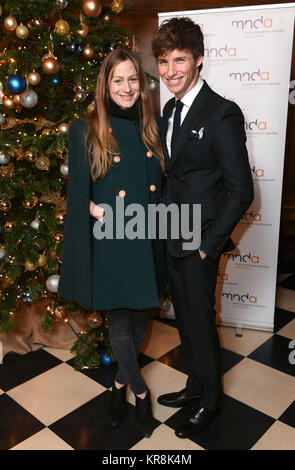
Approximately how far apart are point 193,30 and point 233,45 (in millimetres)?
840

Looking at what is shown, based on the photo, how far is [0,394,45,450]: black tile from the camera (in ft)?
5.90

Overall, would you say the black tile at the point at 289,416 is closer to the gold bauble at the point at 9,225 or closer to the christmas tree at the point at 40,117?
the christmas tree at the point at 40,117

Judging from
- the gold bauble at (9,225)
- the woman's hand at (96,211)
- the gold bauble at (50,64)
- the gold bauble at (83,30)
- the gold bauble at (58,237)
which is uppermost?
the gold bauble at (83,30)

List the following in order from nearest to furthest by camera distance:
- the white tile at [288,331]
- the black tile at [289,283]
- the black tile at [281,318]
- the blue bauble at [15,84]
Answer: the blue bauble at [15,84], the white tile at [288,331], the black tile at [281,318], the black tile at [289,283]

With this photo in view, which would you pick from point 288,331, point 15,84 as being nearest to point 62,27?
point 15,84

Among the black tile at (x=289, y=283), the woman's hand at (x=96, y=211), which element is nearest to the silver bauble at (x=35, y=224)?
the woman's hand at (x=96, y=211)

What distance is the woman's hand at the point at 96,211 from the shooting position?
5.28 ft

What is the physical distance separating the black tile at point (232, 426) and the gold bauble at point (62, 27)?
1.78m

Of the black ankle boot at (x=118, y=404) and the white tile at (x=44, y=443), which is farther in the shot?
the black ankle boot at (x=118, y=404)

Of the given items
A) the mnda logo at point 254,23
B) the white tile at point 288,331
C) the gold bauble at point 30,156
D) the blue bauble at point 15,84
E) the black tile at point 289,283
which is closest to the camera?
the blue bauble at point 15,84

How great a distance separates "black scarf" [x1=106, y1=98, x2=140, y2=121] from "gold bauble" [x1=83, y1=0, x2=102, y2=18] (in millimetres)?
617

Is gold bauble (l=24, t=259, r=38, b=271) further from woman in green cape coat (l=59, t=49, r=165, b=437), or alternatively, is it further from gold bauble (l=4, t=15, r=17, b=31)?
gold bauble (l=4, t=15, r=17, b=31)

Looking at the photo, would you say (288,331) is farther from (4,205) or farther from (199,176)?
(4,205)
